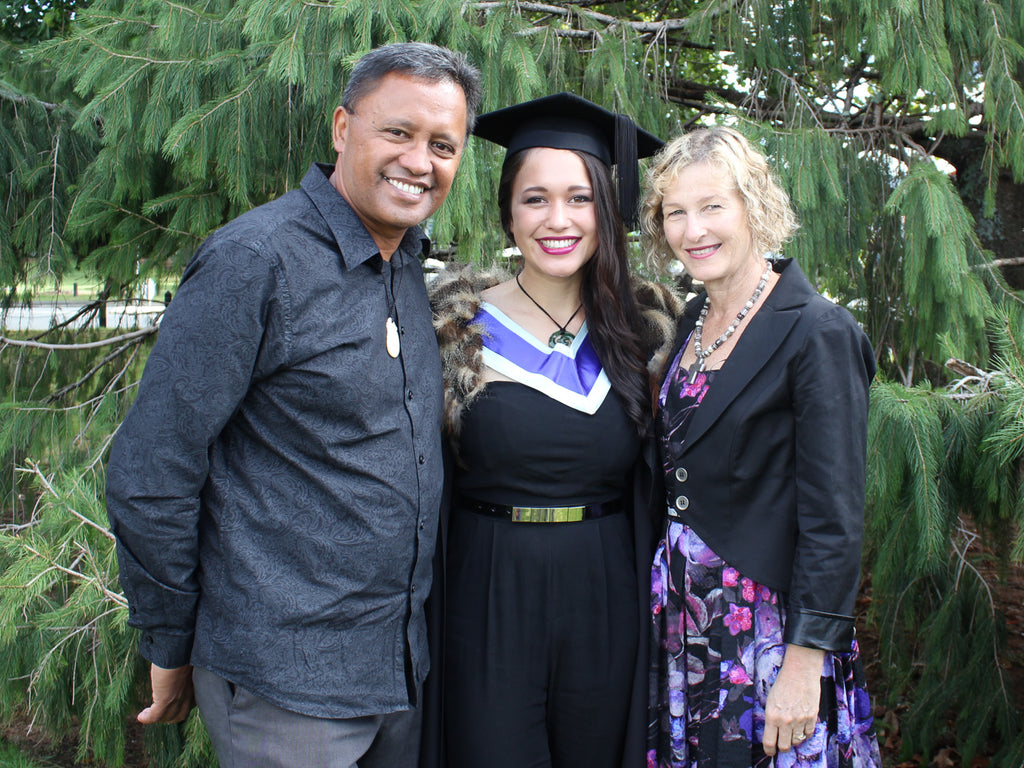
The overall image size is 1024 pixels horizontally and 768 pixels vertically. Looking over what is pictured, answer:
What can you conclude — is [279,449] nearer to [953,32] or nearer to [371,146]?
[371,146]

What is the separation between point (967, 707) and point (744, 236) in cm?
228

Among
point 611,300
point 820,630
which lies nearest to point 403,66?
point 611,300

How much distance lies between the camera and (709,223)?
6.08 feet

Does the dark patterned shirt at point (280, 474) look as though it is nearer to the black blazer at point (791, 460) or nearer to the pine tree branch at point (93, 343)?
the black blazer at point (791, 460)

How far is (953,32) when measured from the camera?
2857 mm

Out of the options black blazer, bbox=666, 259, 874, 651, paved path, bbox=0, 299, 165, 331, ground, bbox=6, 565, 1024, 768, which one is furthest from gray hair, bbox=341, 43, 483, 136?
ground, bbox=6, 565, 1024, 768

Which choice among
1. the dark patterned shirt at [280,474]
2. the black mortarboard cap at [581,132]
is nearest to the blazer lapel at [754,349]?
the black mortarboard cap at [581,132]

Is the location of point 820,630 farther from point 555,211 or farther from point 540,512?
point 555,211

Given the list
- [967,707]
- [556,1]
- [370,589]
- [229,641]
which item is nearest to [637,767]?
[370,589]

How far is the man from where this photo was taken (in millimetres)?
1368

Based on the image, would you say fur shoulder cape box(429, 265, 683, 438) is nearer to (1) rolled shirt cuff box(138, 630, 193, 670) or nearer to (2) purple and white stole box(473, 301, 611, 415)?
(2) purple and white stole box(473, 301, 611, 415)

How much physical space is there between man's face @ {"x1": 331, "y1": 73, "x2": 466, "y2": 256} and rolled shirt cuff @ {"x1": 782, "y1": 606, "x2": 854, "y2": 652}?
1159mm

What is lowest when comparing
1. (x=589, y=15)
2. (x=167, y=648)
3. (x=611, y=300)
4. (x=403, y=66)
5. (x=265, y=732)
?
(x=265, y=732)

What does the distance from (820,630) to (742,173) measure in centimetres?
103
